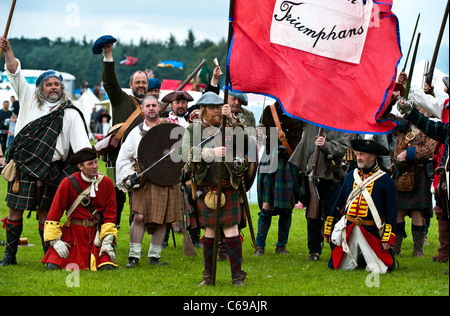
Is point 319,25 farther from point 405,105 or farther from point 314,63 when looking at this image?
point 405,105

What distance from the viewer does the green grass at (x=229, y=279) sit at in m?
6.98

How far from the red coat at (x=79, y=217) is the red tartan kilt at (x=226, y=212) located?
1.57 meters

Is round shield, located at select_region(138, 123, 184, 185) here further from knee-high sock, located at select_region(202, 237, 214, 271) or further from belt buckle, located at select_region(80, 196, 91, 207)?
knee-high sock, located at select_region(202, 237, 214, 271)

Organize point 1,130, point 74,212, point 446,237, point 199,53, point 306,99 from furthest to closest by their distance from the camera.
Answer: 1. point 199,53
2. point 1,130
3. point 446,237
4. point 74,212
5. point 306,99

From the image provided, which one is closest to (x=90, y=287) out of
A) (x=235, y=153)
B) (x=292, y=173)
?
(x=235, y=153)

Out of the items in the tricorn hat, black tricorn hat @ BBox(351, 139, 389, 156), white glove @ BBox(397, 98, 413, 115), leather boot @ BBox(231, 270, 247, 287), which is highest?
white glove @ BBox(397, 98, 413, 115)

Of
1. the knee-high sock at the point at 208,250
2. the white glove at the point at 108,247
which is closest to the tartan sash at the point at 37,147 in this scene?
the white glove at the point at 108,247

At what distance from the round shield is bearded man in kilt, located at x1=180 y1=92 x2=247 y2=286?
141 centimetres

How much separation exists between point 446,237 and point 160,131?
364 centimetres

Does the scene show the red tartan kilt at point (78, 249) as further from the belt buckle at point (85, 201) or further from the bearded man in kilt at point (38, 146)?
the bearded man in kilt at point (38, 146)

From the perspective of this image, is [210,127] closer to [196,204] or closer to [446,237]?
[196,204]

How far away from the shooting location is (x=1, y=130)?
27.9m

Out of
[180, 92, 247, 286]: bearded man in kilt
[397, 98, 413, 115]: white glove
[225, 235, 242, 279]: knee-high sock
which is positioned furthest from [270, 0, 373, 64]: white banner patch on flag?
[225, 235, 242, 279]: knee-high sock

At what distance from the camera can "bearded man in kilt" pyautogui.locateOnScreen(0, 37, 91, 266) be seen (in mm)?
8336
